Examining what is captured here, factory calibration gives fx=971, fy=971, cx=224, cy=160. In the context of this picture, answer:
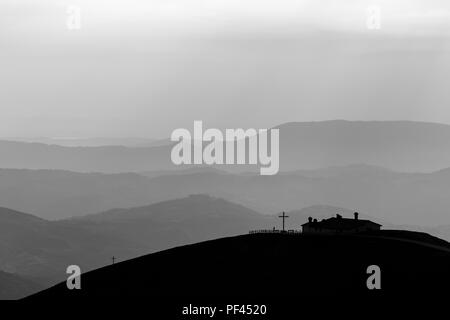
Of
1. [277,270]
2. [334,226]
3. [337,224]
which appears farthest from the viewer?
[337,224]

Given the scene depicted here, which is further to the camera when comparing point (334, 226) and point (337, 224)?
point (337, 224)

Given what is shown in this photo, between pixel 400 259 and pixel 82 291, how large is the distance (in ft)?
164

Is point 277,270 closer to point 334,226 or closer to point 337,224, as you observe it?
point 334,226

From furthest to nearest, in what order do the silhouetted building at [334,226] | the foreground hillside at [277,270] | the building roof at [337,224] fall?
the building roof at [337,224] → the silhouetted building at [334,226] → the foreground hillside at [277,270]

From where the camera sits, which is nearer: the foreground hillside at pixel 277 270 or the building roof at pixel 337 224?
the foreground hillside at pixel 277 270

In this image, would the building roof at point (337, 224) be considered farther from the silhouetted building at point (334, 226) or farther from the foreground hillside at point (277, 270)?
the foreground hillside at point (277, 270)

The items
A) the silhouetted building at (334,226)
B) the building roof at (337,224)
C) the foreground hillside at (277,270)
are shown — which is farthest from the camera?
the building roof at (337,224)

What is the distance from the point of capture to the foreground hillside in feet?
464

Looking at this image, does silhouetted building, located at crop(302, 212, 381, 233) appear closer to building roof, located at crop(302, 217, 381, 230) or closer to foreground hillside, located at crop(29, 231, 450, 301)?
building roof, located at crop(302, 217, 381, 230)

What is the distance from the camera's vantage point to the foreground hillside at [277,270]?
14150 cm

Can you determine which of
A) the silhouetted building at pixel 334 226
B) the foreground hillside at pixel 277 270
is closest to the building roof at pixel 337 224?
the silhouetted building at pixel 334 226

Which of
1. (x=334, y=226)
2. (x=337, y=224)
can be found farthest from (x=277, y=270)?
(x=337, y=224)

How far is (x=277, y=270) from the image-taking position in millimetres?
150500

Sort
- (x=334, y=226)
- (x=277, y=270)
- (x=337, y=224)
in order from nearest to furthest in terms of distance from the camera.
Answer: (x=277, y=270), (x=334, y=226), (x=337, y=224)
